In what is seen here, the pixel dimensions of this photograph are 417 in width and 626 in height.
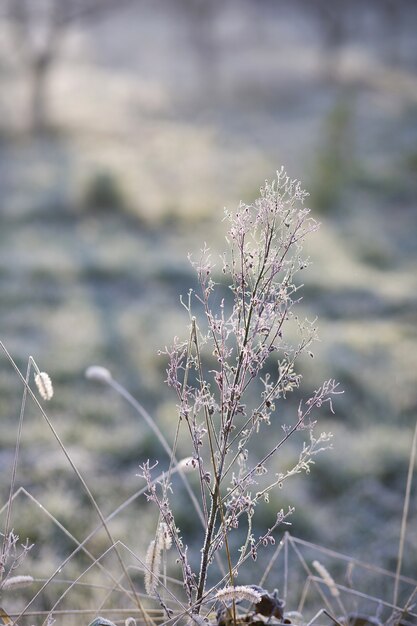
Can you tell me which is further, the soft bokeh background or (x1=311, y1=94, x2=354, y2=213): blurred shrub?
(x1=311, y1=94, x2=354, y2=213): blurred shrub

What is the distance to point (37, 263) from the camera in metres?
5.04

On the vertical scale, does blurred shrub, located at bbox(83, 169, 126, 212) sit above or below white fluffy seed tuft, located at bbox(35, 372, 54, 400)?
above

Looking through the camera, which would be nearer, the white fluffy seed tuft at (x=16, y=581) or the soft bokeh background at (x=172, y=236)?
the white fluffy seed tuft at (x=16, y=581)

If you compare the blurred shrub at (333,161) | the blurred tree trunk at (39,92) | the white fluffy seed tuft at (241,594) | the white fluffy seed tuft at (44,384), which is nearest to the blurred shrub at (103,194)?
the blurred shrub at (333,161)

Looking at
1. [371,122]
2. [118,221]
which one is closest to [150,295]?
[118,221]

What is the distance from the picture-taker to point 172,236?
5762 millimetres

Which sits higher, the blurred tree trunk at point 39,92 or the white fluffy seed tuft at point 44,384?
the blurred tree trunk at point 39,92

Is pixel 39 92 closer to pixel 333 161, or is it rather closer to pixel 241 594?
pixel 333 161

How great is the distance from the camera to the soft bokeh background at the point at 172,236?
116 inches

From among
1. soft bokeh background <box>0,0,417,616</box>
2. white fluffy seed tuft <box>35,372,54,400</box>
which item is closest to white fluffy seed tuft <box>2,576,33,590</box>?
white fluffy seed tuft <box>35,372,54,400</box>

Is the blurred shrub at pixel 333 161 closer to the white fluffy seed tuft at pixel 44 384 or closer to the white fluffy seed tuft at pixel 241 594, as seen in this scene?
the white fluffy seed tuft at pixel 44 384

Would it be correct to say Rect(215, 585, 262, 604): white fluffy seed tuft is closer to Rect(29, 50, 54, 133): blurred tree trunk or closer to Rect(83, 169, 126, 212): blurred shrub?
Rect(83, 169, 126, 212): blurred shrub

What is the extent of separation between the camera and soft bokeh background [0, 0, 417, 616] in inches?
116

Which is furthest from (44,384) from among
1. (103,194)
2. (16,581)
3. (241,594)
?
(103,194)
